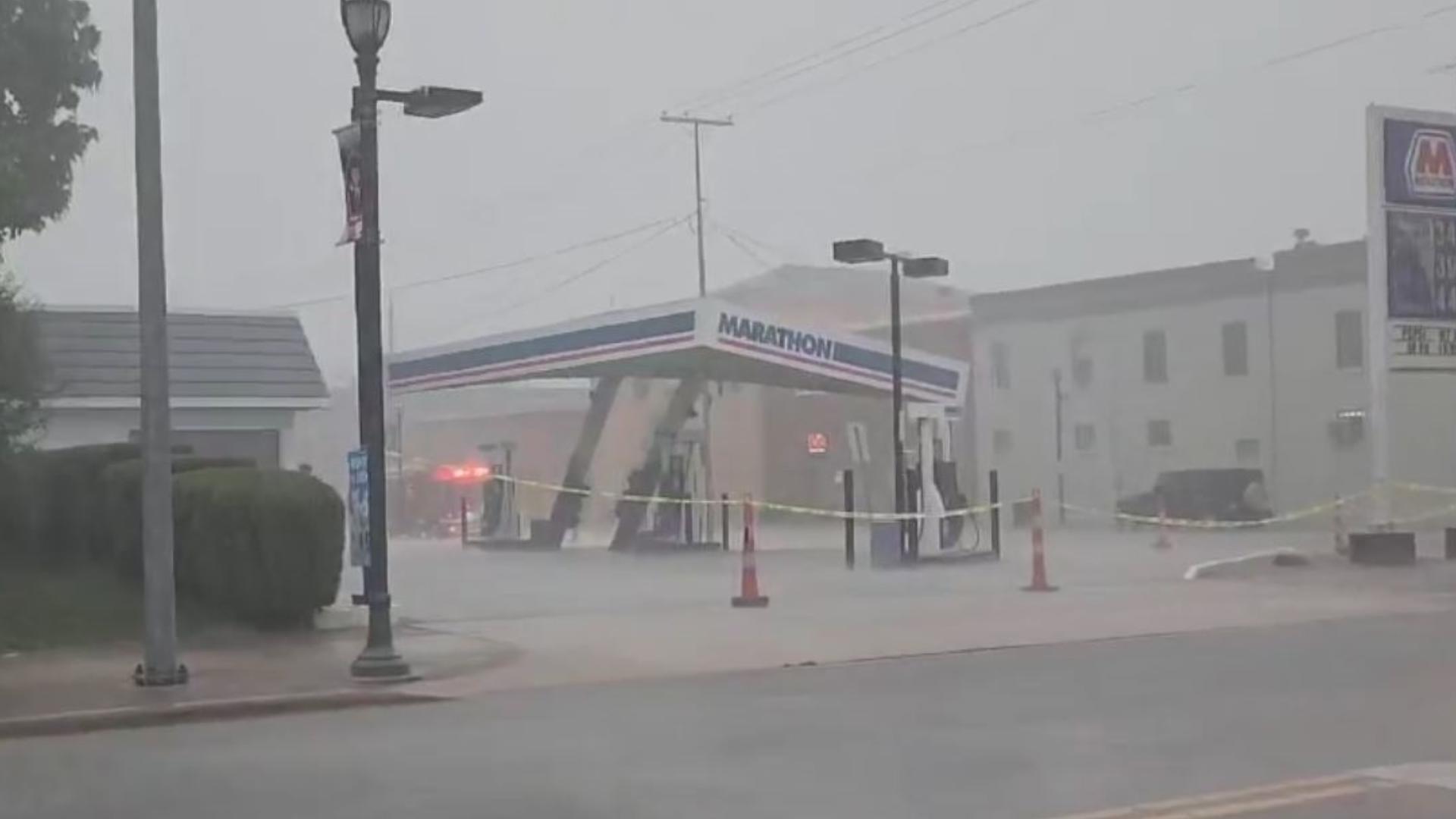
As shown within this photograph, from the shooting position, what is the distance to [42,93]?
65.9 feet

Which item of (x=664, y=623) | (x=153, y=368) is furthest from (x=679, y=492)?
(x=153, y=368)

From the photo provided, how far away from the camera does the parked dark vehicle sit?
159 feet

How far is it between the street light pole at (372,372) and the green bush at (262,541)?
287 cm

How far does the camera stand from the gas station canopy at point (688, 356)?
106 feet

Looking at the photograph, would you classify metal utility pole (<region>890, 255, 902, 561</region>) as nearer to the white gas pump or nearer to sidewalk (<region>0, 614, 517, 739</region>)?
the white gas pump

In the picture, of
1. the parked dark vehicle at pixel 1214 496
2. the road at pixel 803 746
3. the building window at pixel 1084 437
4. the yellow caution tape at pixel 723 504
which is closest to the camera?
the road at pixel 803 746

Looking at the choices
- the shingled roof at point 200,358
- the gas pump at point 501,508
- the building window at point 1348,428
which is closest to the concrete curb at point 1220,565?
the shingled roof at point 200,358

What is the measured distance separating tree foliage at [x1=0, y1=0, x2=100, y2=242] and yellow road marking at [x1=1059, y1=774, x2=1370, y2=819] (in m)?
14.1

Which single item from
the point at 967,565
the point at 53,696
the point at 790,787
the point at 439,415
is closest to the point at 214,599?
the point at 53,696

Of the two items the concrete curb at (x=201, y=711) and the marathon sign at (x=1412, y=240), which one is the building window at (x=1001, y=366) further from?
the concrete curb at (x=201, y=711)

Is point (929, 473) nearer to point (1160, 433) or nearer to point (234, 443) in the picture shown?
point (234, 443)

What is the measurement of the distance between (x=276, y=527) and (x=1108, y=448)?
39.0m

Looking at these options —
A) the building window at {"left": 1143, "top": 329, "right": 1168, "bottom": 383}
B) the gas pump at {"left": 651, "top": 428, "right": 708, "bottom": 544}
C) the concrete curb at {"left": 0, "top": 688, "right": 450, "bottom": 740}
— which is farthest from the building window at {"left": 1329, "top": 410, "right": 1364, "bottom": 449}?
the concrete curb at {"left": 0, "top": 688, "right": 450, "bottom": 740}

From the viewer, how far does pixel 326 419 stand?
88.6 feet
